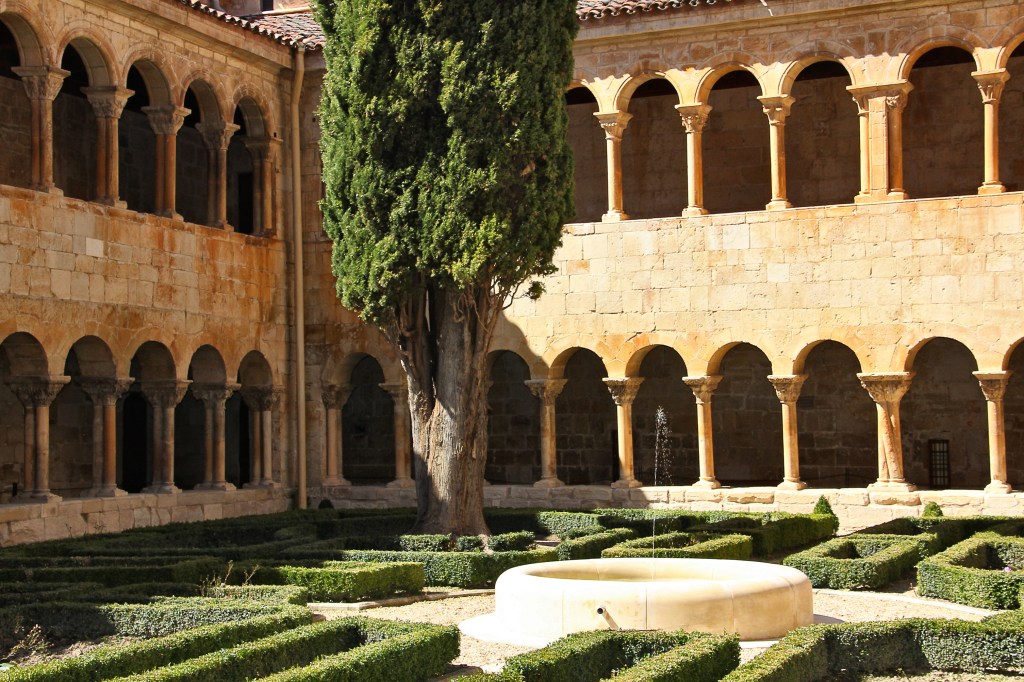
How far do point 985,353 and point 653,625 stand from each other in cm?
1069

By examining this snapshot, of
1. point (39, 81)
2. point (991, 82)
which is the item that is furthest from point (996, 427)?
point (39, 81)

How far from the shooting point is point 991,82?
66.9ft

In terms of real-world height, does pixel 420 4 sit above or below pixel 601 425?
above

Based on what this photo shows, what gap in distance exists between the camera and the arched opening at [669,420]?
25531 millimetres

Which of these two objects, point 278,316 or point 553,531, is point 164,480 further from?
point 553,531

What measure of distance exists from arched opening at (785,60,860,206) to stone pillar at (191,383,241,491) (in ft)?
31.3

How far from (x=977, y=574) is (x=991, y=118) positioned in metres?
9.21

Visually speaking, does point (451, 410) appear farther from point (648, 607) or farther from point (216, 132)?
point (216, 132)

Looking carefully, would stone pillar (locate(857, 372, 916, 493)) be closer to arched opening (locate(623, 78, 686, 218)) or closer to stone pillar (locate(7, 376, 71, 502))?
arched opening (locate(623, 78, 686, 218))

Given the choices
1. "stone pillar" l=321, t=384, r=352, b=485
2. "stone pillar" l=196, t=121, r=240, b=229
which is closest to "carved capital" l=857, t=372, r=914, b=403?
"stone pillar" l=321, t=384, r=352, b=485

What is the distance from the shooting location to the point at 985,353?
65.8 feet

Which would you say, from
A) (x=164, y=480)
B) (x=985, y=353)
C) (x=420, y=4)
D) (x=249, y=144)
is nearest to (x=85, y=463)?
(x=164, y=480)

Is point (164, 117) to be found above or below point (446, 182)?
above

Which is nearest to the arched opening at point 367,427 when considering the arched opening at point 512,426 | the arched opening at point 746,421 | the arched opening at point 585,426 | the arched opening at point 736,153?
the arched opening at point 512,426
